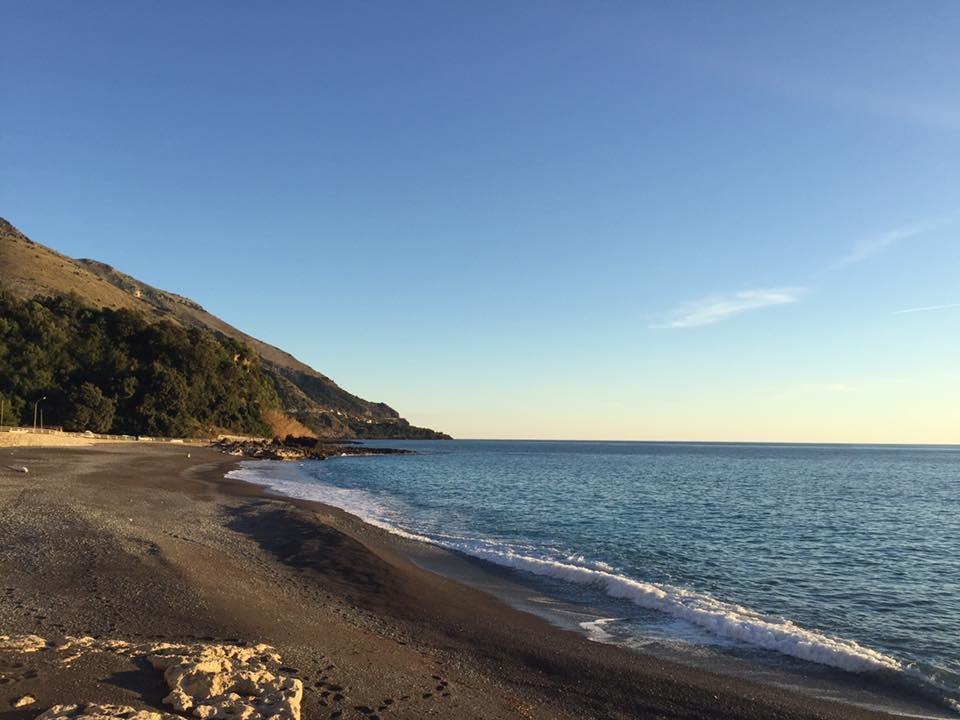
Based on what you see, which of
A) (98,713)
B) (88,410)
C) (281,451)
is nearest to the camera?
Answer: (98,713)

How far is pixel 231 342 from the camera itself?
13362cm

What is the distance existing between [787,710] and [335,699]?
21.4 feet

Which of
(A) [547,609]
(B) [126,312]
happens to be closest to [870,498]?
(A) [547,609]

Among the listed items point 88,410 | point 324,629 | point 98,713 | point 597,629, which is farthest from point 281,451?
point 98,713

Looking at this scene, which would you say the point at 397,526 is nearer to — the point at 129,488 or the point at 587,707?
the point at 129,488

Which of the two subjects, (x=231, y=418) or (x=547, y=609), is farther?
(x=231, y=418)

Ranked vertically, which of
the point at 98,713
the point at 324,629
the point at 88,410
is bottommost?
the point at 324,629

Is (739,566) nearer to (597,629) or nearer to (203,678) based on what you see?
(597,629)

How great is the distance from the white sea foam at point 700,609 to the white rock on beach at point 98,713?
9.17 metres

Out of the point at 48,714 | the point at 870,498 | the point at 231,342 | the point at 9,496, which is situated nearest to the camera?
the point at 48,714

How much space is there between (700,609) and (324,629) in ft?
28.8

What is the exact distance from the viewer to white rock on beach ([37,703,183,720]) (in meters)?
5.92

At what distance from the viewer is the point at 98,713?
19.7 ft

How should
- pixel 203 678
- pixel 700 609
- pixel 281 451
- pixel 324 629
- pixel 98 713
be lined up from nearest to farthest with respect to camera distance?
pixel 98 713, pixel 203 678, pixel 324 629, pixel 700 609, pixel 281 451
